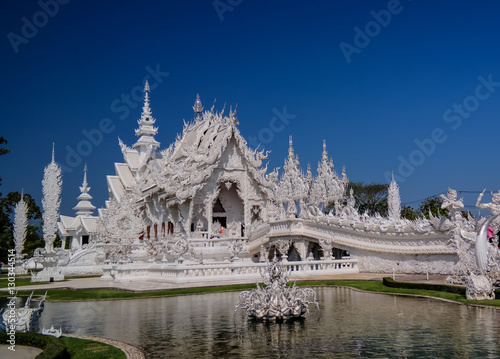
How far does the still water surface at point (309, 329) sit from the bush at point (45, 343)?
4.34ft

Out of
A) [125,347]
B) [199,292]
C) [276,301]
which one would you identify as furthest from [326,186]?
[125,347]

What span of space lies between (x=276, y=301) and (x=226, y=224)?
23528mm

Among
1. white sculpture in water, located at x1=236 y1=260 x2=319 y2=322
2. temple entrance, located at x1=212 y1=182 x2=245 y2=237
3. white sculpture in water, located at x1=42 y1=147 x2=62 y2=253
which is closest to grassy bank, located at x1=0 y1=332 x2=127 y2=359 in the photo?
white sculpture in water, located at x1=236 y1=260 x2=319 y2=322

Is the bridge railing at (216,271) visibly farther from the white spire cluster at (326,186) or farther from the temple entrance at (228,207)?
the white spire cluster at (326,186)

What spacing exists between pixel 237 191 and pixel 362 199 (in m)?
27.9

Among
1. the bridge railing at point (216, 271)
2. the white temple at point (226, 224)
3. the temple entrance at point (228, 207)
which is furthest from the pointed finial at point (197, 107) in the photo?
the bridge railing at point (216, 271)

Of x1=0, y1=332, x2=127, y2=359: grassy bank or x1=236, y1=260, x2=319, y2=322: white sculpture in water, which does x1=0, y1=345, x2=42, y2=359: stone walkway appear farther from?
x1=236, y1=260, x2=319, y2=322: white sculpture in water

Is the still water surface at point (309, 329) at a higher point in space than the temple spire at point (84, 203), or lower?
lower

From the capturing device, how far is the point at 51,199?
104ft

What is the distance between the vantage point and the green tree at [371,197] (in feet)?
182

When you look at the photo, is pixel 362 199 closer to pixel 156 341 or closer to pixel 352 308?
pixel 352 308

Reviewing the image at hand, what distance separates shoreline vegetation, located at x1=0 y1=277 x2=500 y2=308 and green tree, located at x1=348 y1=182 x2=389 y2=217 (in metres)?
38.1

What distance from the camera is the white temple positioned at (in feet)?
66.4

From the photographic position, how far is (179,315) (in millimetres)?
11477
